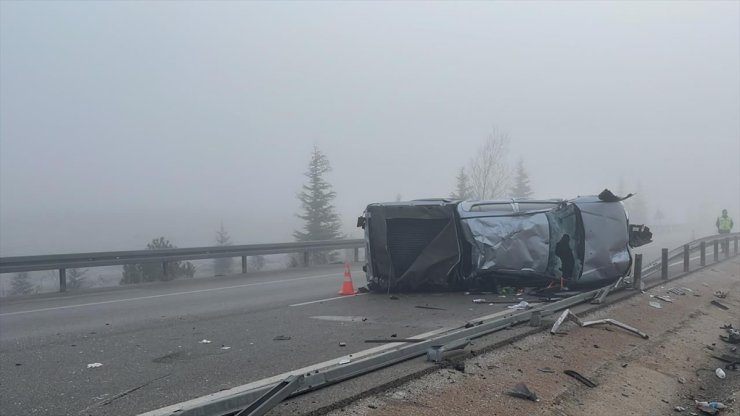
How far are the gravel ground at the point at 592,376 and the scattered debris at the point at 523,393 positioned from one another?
5 cm

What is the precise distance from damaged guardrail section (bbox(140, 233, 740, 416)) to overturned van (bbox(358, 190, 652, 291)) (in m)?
2.12

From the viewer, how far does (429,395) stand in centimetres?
459

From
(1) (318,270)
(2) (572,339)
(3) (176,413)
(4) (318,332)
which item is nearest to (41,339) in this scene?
A: (4) (318,332)

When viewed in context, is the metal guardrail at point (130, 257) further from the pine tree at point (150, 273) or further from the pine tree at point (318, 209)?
the pine tree at point (318, 209)

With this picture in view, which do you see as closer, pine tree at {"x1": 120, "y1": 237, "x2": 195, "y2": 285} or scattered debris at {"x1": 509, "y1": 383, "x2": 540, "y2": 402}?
scattered debris at {"x1": 509, "y1": 383, "x2": 540, "y2": 402}

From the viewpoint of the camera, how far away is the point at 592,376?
578 centimetres

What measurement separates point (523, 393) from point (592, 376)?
1285 millimetres

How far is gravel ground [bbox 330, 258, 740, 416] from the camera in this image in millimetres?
4586

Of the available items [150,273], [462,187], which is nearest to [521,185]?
[462,187]

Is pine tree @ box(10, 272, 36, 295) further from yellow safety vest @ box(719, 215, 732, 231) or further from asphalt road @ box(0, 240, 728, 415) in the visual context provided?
yellow safety vest @ box(719, 215, 732, 231)

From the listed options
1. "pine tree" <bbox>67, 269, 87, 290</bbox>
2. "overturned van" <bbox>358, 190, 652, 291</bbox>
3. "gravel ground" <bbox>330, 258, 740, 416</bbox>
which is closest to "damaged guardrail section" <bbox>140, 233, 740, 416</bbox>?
"gravel ground" <bbox>330, 258, 740, 416</bbox>

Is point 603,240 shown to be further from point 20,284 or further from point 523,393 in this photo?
point 20,284

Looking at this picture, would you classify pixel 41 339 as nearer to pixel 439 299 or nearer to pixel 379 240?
pixel 379 240

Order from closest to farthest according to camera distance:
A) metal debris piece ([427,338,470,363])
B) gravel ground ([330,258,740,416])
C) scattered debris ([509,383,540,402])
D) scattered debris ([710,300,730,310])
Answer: gravel ground ([330,258,740,416]) → scattered debris ([509,383,540,402]) → metal debris piece ([427,338,470,363]) → scattered debris ([710,300,730,310])
